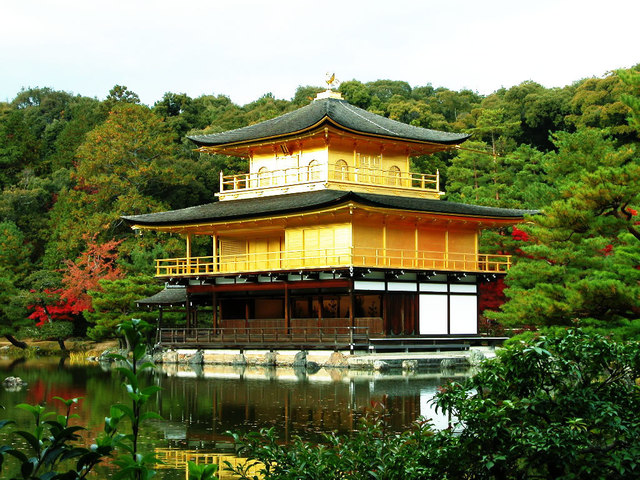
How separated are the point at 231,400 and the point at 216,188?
3848 cm

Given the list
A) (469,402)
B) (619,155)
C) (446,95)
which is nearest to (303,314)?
(619,155)

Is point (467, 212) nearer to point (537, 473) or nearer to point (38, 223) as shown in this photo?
point (537, 473)

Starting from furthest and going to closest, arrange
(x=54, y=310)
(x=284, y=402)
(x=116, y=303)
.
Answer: (x=54, y=310) < (x=116, y=303) < (x=284, y=402)

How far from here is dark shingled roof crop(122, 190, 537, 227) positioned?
32.3m

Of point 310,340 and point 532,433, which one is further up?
point 532,433

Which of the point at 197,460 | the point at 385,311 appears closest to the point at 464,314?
the point at 385,311

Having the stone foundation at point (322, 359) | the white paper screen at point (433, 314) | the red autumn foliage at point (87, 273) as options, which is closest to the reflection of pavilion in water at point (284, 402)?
the stone foundation at point (322, 359)

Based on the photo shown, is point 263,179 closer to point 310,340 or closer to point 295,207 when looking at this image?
point 295,207

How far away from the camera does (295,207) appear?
106 feet

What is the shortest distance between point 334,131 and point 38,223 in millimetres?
27396

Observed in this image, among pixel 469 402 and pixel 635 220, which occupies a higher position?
pixel 635 220

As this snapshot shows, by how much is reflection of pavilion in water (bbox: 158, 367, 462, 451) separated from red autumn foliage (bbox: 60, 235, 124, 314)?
16318 mm

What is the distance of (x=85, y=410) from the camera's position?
18.0 meters

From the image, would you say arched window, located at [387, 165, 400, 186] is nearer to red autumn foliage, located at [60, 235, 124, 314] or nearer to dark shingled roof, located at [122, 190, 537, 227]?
dark shingled roof, located at [122, 190, 537, 227]
